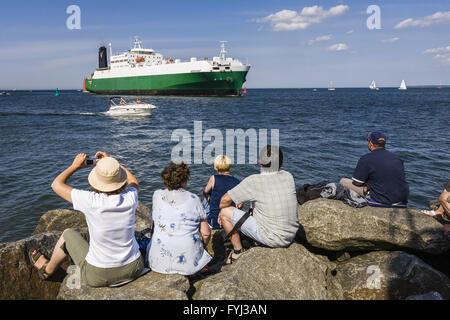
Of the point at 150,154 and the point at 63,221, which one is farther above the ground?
the point at 150,154

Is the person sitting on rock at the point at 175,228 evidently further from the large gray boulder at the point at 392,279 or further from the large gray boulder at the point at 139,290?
the large gray boulder at the point at 392,279

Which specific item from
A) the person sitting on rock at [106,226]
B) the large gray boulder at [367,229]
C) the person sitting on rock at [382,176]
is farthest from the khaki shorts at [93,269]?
the person sitting on rock at [382,176]

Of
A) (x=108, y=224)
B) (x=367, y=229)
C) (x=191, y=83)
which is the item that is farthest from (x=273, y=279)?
(x=191, y=83)

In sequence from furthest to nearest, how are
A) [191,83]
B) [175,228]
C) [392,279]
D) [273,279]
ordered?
1. [191,83]
2. [392,279]
3. [273,279]
4. [175,228]

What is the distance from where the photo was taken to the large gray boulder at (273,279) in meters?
3.00

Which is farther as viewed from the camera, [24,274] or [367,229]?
[367,229]

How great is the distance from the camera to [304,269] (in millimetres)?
3703

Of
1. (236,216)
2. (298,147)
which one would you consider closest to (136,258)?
(236,216)

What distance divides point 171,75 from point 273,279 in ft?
195

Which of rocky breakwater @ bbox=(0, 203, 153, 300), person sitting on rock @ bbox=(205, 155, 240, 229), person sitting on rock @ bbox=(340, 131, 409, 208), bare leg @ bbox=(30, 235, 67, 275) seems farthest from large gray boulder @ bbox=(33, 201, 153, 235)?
person sitting on rock @ bbox=(340, 131, 409, 208)

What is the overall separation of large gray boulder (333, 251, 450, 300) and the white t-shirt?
272 centimetres

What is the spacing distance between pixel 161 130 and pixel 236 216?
1966 cm

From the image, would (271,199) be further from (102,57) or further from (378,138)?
(102,57)

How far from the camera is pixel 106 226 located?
2859mm
